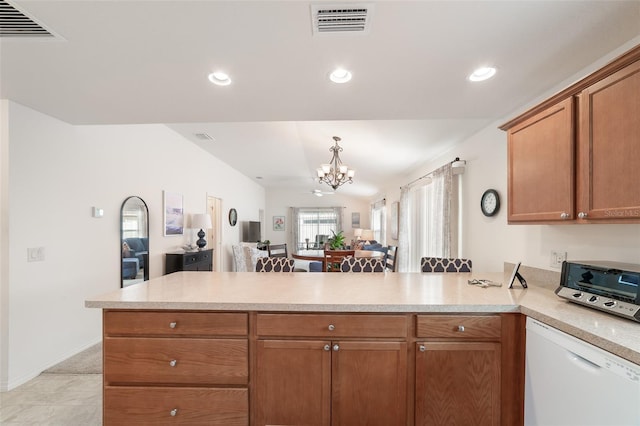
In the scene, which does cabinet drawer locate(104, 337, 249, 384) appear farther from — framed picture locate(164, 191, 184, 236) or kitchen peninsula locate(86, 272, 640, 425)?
framed picture locate(164, 191, 184, 236)

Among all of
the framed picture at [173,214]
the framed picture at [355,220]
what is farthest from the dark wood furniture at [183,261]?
the framed picture at [355,220]

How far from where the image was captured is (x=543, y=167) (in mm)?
1665

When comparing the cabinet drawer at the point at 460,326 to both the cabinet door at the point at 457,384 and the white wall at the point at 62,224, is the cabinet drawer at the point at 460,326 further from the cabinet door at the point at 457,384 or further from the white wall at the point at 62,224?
the white wall at the point at 62,224

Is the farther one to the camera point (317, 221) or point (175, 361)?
point (317, 221)

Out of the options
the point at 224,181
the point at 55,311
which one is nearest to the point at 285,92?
the point at 55,311

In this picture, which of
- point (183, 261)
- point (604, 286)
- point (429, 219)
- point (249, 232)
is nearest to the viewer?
point (604, 286)

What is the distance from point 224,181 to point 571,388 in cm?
624

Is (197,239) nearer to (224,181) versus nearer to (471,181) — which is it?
(224,181)

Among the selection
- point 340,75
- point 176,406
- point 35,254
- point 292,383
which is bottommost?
point 176,406

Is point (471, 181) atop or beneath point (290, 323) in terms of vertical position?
atop

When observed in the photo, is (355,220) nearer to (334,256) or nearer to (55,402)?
(334,256)

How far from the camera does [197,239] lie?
16.7ft

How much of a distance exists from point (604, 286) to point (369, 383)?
1.22 meters

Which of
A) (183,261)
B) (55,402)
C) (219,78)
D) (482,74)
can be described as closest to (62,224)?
(55,402)
